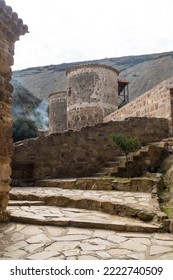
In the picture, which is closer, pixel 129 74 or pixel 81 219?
pixel 81 219

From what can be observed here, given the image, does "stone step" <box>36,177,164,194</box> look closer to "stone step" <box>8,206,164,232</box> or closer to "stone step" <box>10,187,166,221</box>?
"stone step" <box>10,187,166,221</box>

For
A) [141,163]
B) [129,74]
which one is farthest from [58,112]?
[129,74]

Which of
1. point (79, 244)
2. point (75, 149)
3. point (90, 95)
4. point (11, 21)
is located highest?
point (90, 95)

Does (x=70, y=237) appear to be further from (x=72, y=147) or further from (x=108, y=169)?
(x=72, y=147)

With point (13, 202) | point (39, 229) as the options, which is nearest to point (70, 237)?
point (39, 229)

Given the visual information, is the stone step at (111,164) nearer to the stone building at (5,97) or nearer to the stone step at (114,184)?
the stone step at (114,184)

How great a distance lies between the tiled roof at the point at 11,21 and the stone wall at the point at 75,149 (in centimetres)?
Answer: 450

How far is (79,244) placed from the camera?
9.53 feet

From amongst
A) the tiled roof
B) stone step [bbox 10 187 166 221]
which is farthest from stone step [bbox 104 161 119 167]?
the tiled roof

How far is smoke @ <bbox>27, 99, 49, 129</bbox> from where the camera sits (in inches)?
1257

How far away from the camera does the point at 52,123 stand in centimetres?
2430

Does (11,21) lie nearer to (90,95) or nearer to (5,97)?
(5,97)

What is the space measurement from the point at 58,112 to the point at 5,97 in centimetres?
1995

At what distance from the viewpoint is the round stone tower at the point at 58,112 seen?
2370 centimetres
